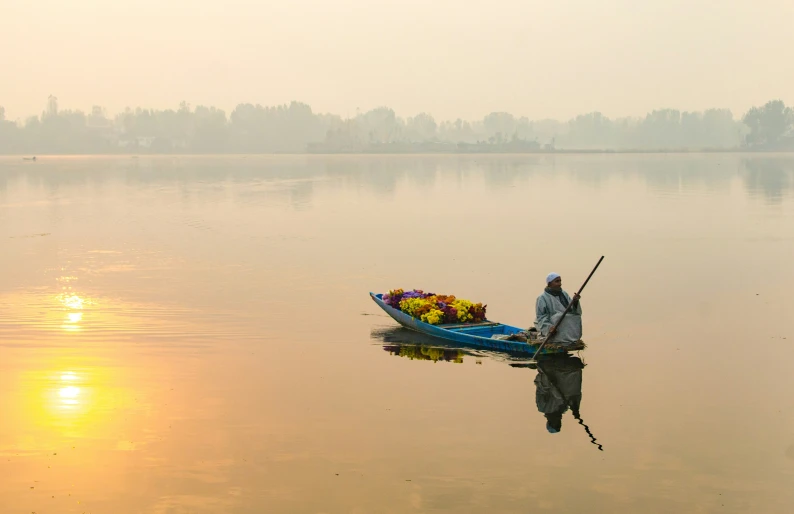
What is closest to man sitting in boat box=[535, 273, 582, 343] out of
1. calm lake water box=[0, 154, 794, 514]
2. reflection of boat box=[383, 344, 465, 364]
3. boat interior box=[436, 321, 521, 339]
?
calm lake water box=[0, 154, 794, 514]

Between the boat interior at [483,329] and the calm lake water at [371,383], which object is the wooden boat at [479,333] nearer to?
the boat interior at [483,329]

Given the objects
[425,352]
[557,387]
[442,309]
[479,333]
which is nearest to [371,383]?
[425,352]

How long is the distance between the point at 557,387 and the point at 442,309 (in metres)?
4.44

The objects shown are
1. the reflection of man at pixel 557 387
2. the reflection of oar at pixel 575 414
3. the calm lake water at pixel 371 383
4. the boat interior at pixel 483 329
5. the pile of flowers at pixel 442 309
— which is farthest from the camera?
the pile of flowers at pixel 442 309

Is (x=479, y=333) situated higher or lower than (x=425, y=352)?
higher

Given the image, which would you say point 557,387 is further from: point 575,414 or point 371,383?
point 371,383

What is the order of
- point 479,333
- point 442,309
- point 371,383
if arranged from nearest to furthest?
point 371,383, point 479,333, point 442,309

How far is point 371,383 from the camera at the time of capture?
18953mm

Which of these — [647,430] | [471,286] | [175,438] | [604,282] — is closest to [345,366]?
[175,438]

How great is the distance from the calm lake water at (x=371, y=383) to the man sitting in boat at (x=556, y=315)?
747 mm

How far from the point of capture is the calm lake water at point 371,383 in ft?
44.3

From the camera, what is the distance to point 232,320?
25062mm

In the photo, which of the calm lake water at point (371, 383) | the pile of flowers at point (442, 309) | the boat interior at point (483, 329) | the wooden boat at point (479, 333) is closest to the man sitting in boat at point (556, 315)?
the wooden boat at point (479, 333)

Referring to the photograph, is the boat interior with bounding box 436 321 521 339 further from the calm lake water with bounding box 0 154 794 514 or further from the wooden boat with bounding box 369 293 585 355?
the calm lake water with bounding box 0 154 794 514
